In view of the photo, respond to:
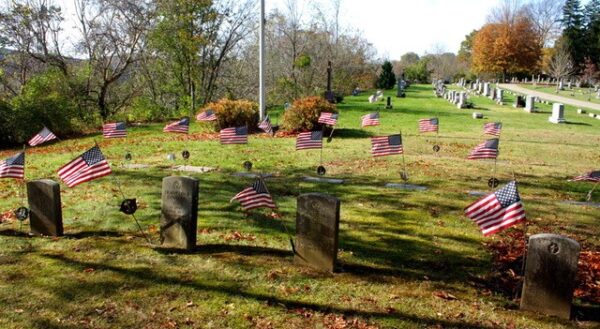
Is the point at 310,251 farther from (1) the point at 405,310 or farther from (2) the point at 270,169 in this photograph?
(2) the point at 270,169

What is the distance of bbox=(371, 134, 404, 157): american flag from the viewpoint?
9.07 metres

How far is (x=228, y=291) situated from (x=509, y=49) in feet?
231

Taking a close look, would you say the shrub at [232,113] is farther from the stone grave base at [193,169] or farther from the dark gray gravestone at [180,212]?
the dark gray gravestone at [180,212]

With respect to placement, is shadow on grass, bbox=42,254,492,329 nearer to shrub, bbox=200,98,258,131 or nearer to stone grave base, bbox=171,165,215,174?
stone grave base, bbox=171,165,215,174

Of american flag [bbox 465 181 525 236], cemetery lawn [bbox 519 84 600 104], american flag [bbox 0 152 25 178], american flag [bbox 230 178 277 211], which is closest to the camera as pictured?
american flag [bbox 465 181 525 236]

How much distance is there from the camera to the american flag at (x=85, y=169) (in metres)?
6.53

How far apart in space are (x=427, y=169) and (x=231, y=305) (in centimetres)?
779

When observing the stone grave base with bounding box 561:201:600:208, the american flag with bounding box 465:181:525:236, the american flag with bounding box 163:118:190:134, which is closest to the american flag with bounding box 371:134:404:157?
the stone grave base with bounding box 561:201:600:208

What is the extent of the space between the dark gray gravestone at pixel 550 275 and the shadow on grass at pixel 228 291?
2.38ft

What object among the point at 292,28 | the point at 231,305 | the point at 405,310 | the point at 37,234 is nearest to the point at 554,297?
the point at 405,310

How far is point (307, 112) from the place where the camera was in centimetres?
1723

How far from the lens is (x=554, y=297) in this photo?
444 cm

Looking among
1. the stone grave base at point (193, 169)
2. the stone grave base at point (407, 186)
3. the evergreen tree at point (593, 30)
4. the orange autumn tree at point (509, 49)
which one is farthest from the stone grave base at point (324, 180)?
the evergreen tree at point (593, 30)

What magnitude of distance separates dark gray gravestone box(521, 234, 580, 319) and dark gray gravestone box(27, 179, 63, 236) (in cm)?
601
